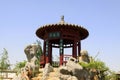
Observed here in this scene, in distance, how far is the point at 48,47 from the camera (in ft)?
80.0

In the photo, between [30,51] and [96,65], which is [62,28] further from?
[96,65]

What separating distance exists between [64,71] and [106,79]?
17.1ft

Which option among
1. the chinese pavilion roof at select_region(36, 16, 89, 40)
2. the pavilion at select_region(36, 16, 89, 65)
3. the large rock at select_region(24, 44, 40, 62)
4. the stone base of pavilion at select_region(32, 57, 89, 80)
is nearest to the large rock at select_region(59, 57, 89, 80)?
the stone base of pavilion at select_region(32, 57, 89, 80)

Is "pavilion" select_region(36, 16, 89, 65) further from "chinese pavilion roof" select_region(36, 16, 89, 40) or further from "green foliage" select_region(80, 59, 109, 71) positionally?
"green foliage" select_region(80, 59, 109, 71)

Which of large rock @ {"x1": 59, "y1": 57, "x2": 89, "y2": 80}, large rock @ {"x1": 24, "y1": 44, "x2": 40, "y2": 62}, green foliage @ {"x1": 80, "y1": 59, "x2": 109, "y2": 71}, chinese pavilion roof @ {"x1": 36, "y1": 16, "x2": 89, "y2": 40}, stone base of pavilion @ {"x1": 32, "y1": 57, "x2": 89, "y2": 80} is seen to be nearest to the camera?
stone base of pavilion @ {"x1": 32, "y1": 57, "x2": 89, "y2": 80}

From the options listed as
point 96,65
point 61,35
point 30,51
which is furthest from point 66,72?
point 30,51

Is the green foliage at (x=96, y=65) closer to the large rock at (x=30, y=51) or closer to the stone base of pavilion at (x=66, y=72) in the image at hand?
the stone base of pavilion at (x=66, y=72)

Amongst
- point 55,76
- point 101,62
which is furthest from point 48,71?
point 101,62

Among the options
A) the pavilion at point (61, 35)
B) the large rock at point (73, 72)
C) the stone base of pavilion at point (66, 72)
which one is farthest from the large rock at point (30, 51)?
the large rock at point (73, 72)

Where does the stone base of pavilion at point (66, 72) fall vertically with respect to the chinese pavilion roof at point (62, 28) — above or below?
below

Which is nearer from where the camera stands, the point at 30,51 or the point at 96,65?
the point at 96,65

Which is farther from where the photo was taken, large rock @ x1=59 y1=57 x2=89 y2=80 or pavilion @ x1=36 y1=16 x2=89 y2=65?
pavilion @ x1=36 y1=16 x2=89 y2=65

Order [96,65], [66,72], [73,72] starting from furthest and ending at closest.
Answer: [96,65]
[73,72]
[66,72]

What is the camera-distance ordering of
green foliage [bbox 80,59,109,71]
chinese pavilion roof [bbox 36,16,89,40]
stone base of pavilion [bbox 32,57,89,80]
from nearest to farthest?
stone base of pavilion [bbox 32,57,89,80]
green foliage [bbox 80,59,109,71]
chinese pavilion roof [bbox 36,16,89,40]
